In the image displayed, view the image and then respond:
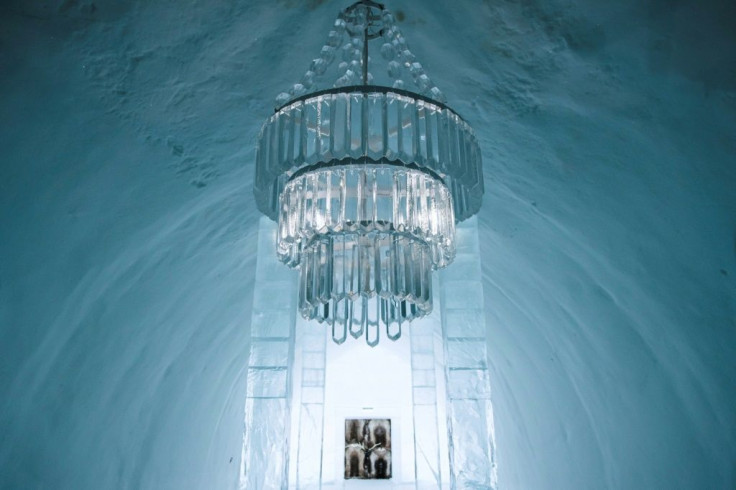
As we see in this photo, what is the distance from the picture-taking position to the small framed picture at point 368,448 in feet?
29.0

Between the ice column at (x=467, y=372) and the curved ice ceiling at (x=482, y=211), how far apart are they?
0.52 meters

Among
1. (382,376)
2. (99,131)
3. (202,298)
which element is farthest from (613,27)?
(382,376)

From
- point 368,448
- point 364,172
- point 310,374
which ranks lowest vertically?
point 368,448

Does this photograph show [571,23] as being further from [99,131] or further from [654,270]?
[99,131]

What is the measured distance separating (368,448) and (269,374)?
18.9ft

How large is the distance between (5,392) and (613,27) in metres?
2.68

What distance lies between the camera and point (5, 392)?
2.33 meters

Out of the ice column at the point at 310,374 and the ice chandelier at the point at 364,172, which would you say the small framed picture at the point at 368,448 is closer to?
the ice column at the point at 310,374

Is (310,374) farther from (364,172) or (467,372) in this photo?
(364,172)

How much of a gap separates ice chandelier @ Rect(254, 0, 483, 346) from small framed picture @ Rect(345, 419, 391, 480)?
652 centimetres

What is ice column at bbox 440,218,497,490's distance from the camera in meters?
3.42

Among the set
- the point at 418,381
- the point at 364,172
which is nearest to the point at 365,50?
the point at 364,172

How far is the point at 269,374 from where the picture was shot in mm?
3621

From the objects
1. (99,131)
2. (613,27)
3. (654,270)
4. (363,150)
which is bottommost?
(654,270)
